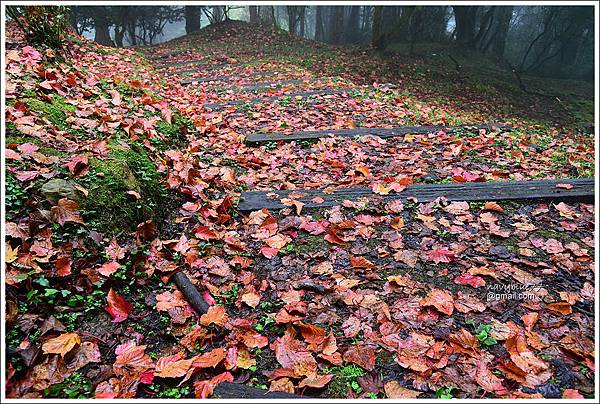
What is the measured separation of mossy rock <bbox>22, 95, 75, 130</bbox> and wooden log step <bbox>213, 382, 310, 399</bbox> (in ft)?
7.84

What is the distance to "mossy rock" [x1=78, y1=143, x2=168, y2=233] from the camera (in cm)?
228

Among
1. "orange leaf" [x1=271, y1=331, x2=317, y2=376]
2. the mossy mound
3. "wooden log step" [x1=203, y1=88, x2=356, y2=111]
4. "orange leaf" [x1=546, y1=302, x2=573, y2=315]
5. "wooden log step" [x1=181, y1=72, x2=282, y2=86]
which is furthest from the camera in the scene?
"wooden log step" [x1=181, y1=72, x2=282, y2=86]

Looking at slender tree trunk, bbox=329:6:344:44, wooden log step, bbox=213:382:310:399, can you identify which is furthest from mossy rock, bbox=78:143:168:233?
slender tree trunk, bbox=329:6:344:44

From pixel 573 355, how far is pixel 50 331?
230cm

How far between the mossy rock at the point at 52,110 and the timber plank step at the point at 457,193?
150 cm

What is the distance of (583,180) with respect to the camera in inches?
124

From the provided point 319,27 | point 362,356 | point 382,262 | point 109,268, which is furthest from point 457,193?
point 319,27

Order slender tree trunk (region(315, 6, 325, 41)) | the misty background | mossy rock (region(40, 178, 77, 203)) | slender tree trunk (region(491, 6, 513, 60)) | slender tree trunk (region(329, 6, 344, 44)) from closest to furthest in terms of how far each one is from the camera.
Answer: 1. mossy rock (region(40, 178, 77, 203))
2. the misty background
3. slender tree trunk (region(491, 6, 513, 60))
4. slender tree trunk (region(329, 6, 344, 44))
5. slender tree trunk (region(315, 6, 325, 41))

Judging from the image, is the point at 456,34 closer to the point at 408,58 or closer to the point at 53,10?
the point at 408,58

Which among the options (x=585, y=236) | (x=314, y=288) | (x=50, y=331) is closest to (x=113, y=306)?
(x=50, y=331)

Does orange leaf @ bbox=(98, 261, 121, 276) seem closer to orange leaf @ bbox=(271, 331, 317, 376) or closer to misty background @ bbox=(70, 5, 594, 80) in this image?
orange leaf @ bbox=(271, 331, 317, 376)

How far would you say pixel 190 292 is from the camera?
2076 mm

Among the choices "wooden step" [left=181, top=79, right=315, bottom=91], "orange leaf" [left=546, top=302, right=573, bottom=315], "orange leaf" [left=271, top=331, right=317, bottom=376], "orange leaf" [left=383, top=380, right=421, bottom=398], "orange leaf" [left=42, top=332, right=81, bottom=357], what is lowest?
"orange leaf" [left=383, top=380, right=421, bottom=398]

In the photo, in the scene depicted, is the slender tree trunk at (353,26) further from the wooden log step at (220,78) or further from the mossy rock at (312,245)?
the mossy rock at (312,245)
